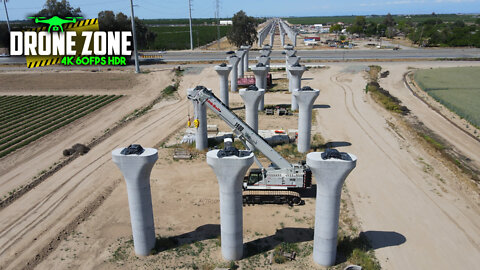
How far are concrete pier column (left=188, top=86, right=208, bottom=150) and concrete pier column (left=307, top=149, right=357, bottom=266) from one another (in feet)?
60.2

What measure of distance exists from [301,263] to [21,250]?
57.0 ft

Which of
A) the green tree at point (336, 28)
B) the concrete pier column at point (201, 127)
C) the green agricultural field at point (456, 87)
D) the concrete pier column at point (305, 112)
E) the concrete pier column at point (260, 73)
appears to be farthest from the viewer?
the green tree at point (336, 28)

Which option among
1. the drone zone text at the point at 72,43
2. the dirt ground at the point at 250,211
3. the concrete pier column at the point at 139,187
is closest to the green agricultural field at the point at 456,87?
the dirt ground at the point at 250,211

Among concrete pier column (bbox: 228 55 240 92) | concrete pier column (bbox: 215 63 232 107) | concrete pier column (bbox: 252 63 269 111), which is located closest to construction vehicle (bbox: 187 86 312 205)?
concrete pier column (bbox: 215 63 232 107)

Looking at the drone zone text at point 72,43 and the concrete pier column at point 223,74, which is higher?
the drone zone text at point 72,43

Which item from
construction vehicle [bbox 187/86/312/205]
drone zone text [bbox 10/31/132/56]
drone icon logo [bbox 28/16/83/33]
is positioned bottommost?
construction vehicle [bbox 187/86/312/205]

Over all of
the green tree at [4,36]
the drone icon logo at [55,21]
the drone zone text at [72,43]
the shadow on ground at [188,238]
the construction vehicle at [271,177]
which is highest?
the drone icon logo at [55,21]

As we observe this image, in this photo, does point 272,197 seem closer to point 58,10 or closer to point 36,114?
point 36,114

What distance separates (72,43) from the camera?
99.9 metres

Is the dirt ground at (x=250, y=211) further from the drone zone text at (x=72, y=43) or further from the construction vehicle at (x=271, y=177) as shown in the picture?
the drone zone text at (x=72, y=43)

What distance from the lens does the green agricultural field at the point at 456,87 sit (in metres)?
51.8

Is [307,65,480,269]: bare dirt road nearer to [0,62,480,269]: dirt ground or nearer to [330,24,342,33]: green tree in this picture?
[0,62,480,269]: dirt ground

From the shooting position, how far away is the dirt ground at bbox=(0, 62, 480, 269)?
2183cm

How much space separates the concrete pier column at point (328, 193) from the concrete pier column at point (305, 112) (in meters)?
15.7
